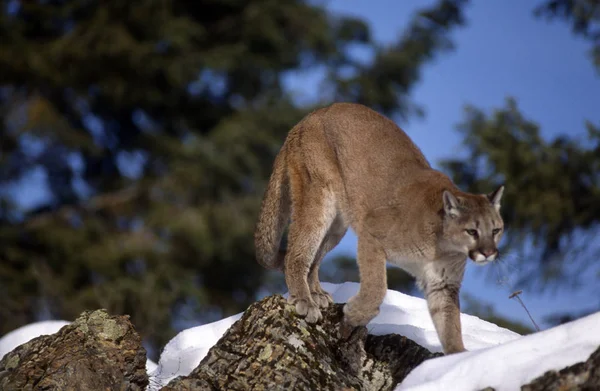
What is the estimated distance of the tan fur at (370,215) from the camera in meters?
6.00

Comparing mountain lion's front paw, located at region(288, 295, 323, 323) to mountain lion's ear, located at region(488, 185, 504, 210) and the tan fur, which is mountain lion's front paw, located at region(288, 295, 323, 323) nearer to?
the tan fur

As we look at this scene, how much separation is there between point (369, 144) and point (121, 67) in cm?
1714

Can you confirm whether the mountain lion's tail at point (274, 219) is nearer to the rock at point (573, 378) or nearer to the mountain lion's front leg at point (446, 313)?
the mountain lion's front leg at point (446, 313)

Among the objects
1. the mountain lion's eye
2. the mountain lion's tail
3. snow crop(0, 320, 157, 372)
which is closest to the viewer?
the mountain lion's eye

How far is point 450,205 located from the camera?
6016 millimetres

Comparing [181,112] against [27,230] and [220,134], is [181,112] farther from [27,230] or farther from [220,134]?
[27,230]

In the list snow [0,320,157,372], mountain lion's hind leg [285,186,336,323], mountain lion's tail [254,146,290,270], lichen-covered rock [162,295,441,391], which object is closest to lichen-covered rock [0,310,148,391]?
lichen-covered rock [162,295,441,391]

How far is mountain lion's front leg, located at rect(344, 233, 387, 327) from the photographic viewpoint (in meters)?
6.00

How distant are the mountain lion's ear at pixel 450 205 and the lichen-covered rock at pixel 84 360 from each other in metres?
2.40

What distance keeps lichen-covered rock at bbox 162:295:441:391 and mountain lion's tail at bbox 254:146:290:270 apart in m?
0.87

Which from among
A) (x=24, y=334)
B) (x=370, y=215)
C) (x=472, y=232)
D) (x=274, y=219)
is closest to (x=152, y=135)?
(x=24, y=334)

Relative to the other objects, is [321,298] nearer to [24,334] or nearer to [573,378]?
[573,378]

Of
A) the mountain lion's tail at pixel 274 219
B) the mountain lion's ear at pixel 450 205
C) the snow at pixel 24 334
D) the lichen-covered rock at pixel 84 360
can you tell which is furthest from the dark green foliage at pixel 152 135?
the mountain lion's ear at pixel 450 205

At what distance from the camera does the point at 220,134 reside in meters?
22.6
